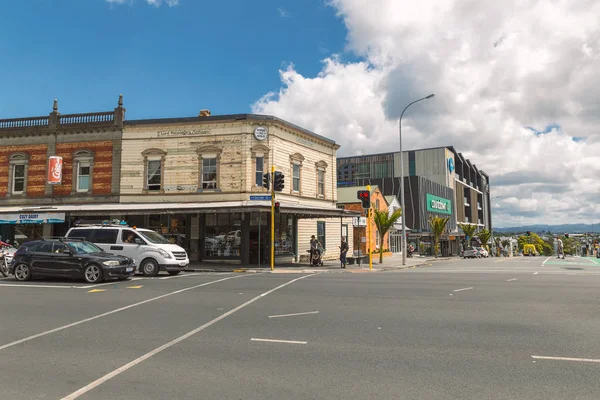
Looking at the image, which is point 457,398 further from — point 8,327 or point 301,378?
point 8,327

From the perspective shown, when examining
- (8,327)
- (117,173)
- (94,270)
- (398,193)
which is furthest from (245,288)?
(398,193)

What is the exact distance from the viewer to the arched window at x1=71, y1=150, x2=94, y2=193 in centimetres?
2550

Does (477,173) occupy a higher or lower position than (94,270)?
higher

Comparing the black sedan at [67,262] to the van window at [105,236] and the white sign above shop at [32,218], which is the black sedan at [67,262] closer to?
the van window at [105,236]

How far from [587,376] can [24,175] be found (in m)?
30.0

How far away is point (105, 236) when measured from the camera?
676 inches

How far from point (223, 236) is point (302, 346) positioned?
18.3m

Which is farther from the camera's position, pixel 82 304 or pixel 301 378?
pixel 82 304

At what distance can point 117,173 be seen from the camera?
25.2 m

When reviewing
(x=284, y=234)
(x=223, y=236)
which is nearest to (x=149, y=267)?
(x=223, y=236)

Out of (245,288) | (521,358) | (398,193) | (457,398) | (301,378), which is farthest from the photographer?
(398,193)

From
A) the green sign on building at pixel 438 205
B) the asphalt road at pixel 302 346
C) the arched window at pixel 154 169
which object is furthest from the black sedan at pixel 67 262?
the green sign on building at pixel 438 205

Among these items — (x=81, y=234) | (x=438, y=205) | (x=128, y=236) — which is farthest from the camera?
(x=438, y=205)

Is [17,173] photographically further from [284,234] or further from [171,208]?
[284,234]
